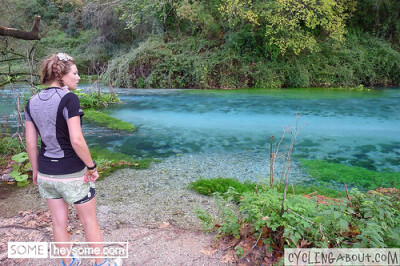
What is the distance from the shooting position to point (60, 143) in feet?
7.25

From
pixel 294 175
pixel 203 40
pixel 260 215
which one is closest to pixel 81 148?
pixel 260 215

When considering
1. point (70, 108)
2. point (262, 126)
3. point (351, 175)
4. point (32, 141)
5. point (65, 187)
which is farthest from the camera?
point (262, 126)

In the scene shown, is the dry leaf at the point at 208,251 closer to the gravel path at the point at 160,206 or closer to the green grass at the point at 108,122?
the gravel path at the point at 160,206

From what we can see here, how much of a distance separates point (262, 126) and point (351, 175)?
4.38m

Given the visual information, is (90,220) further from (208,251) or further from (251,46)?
(251,46)

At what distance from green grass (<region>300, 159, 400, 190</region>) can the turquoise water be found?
434 mm

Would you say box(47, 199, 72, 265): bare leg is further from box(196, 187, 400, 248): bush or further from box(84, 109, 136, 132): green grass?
box(84, 109, 136, 132): green grass

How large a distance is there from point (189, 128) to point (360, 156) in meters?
5.01

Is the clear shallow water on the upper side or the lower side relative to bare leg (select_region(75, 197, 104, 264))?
lower

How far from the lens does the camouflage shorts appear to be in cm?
224

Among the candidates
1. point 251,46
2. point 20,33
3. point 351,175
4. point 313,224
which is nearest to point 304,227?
point 313,224

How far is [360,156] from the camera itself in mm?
6844

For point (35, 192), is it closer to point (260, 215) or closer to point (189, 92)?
point (260, 215)

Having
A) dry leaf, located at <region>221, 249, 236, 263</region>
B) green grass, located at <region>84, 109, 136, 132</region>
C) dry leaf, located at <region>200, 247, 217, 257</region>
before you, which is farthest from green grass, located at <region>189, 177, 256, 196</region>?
green grass, located at <region>84, 109, 136, 132</region>
